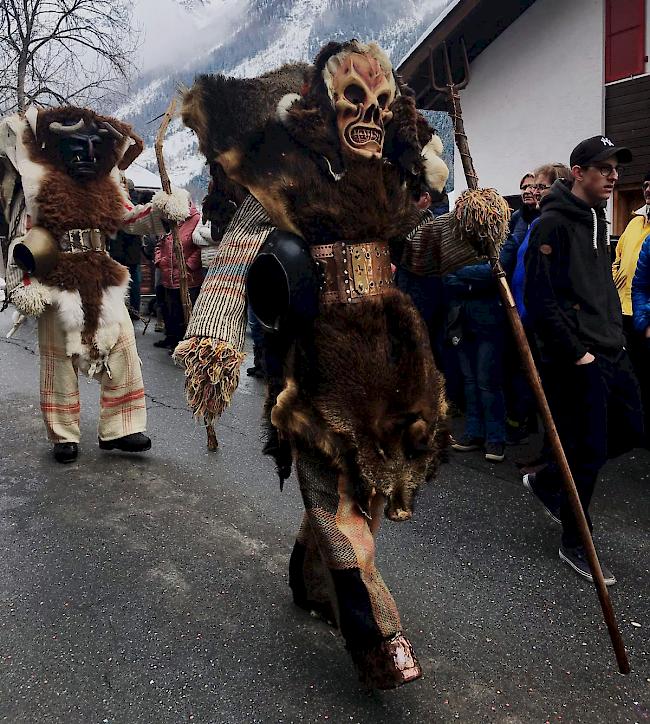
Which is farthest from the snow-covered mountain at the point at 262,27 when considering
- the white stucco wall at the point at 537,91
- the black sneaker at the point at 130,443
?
the black sneaker at the point at 130,443

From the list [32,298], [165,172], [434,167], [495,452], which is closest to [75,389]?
[32,298]

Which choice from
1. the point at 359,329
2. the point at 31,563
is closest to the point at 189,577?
the point at 31,563

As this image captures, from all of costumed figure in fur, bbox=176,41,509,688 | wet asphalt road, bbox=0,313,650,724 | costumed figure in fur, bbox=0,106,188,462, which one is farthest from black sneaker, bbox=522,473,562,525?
costumed figure in fur, bbox=0,106,188,462

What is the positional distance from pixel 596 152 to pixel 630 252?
163cm

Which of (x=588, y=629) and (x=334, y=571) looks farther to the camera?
(x=588, y=629)

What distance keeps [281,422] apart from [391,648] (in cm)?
75

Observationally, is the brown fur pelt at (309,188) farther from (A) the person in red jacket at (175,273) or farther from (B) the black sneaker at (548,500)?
(A) the person in red jacket at (175,273)

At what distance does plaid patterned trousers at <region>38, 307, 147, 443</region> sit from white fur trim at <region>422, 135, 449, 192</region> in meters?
2.89

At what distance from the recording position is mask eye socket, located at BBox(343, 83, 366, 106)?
1896 millimetres

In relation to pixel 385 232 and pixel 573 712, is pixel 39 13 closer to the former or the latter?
pixel 385 232

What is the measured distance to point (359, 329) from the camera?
6.28 feet

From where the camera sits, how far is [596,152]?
9.80 ft

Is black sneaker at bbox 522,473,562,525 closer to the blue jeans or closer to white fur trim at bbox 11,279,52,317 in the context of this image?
the blue jeans

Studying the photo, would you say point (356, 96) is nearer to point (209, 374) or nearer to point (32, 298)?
point (209, 374)
